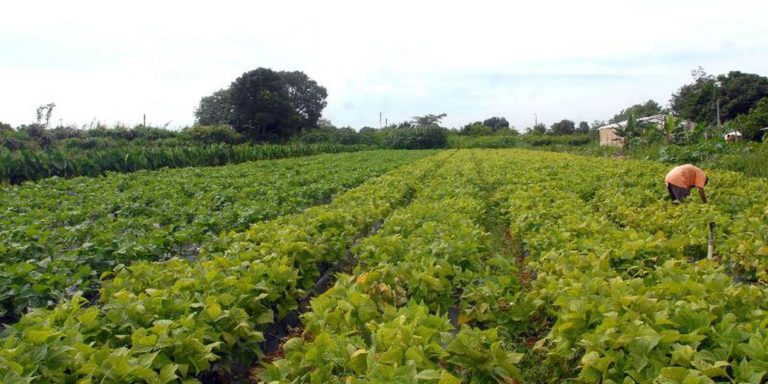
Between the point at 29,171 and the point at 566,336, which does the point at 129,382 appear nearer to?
the point at 566,336

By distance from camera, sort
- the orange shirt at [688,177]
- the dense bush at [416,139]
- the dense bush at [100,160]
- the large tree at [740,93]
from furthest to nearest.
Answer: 1. the dense bush at [416,139]
2. the large tree at [740,93]
3. the dense bush at [100,160]
4. the orange shirt at [688,177]

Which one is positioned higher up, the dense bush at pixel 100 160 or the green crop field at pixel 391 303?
the dense bush at pixel 100 160

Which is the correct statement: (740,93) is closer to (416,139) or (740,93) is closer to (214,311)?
(416,139)

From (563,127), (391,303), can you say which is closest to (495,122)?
(563,127)

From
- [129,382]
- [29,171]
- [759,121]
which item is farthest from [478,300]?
[759,121]

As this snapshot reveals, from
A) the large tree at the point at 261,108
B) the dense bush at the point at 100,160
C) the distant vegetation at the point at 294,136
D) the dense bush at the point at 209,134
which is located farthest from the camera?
the large tree at the point at 261,108

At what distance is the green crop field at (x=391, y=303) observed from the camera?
9.44ft

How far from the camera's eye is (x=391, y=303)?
432 cm

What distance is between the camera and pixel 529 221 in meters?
7.79

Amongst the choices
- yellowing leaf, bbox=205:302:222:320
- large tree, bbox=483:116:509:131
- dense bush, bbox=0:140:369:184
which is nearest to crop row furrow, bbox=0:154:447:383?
yellowing leaf, bbox=205:302:222:320

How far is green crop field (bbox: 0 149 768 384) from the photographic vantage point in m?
2.88

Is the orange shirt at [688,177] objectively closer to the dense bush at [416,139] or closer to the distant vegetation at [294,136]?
the distant vegetation at [294,136]

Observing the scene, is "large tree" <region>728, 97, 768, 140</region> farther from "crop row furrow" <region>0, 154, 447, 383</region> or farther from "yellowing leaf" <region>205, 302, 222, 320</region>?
"yellowing leaf" <region>205, 302, 222, 320</region>

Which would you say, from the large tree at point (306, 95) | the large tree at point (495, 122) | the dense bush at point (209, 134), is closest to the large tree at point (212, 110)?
the large tree at point (306, 95)
